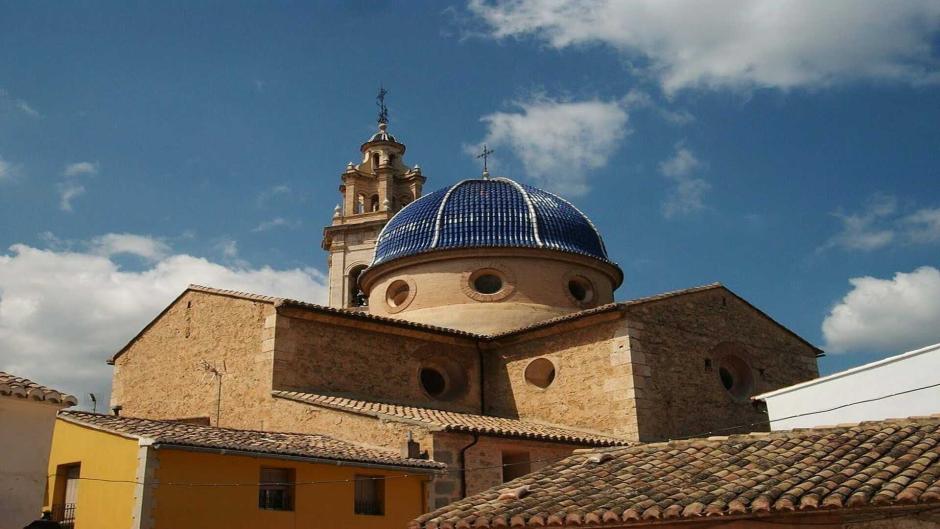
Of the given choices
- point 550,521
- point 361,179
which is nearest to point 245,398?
point 550,521

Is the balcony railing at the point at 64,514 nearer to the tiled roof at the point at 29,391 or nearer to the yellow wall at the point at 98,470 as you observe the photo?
the yellow wall at the point at 98,470

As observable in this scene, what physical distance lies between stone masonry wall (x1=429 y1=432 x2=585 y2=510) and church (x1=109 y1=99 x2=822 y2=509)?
0.08 feet

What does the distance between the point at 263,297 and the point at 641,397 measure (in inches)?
282

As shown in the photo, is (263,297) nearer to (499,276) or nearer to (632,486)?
(499,276)

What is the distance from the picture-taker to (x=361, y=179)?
29.4 m

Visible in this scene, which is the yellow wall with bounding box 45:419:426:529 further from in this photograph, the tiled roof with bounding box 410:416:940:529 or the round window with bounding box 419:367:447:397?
the round window with bounding box 419:367:447:397

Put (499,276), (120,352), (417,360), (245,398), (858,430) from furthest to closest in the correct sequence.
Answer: (499,276) → (120,352) → (417,360) → (245,398) → (858,430)

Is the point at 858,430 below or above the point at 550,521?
above

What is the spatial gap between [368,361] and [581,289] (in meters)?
6.55

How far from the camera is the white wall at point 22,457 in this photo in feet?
32.9

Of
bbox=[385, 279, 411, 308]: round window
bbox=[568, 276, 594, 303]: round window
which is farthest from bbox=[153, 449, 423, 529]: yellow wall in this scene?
bbox=[568, 276, 594, 303]: round window

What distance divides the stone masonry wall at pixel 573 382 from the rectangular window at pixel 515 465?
91.6 inches

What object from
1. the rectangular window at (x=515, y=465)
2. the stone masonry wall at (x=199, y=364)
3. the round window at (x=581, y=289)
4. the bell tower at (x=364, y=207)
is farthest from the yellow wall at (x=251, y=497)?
the bell tower at (x=364, y=207)

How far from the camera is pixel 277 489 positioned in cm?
1143
